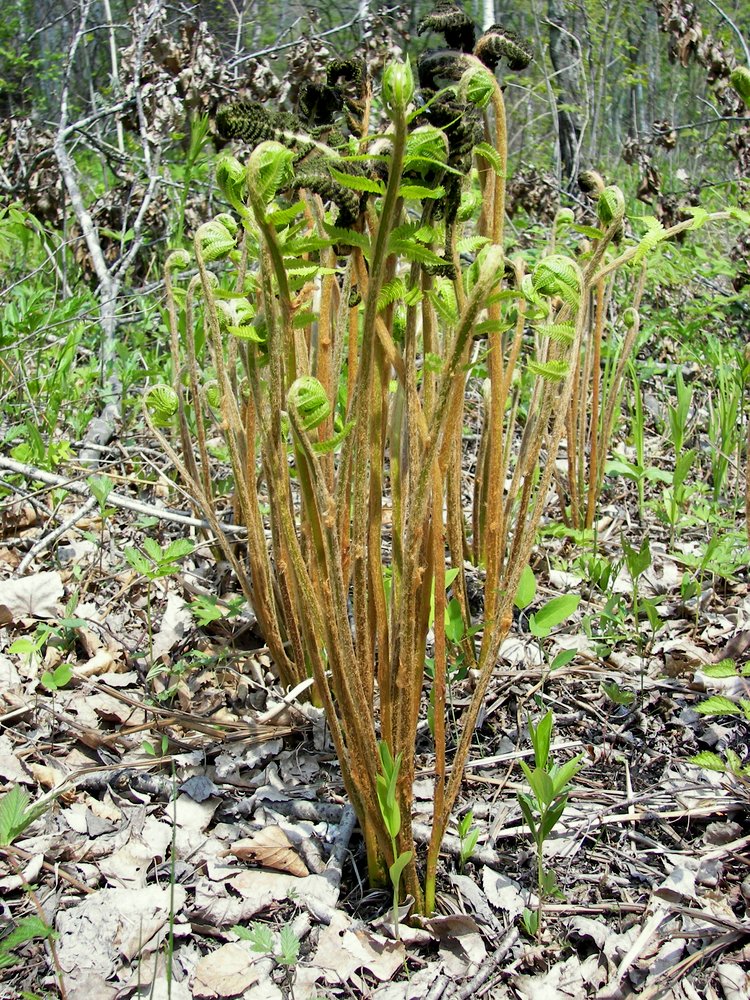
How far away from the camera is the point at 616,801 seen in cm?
154

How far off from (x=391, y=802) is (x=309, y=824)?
1.27 ft

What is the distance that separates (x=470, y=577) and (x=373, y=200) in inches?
46.9

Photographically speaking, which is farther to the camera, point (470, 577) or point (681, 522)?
point (681, 522)

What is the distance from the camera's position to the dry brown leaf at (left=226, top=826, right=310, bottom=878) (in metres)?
1.39

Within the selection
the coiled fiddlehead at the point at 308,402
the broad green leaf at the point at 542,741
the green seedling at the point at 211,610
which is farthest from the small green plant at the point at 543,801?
the green seedling at the point at 211,610

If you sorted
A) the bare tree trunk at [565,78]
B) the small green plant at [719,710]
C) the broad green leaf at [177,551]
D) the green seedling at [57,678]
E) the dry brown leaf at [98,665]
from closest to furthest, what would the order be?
the small green plant at [719,710] < the green seedling at [57,678] < the broad green leaf at [177,551] < the dry brown leaf at [98,665] < the bare tree trunk at [565,78]

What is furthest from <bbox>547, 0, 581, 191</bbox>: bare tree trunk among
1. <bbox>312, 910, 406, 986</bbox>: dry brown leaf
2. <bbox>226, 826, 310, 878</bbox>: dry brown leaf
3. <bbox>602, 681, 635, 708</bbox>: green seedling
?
<bbox>312, 910, 406, 986</bbox>: dry brown leaf

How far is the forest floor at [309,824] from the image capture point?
1231 mm

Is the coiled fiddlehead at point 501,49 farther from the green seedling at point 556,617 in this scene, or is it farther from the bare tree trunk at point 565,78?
the bare tree trunk at point 565,78

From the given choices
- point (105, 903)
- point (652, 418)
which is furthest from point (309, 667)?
point (652, 418)

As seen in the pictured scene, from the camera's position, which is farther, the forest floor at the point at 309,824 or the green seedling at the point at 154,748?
the green seedling at the point at 154,748

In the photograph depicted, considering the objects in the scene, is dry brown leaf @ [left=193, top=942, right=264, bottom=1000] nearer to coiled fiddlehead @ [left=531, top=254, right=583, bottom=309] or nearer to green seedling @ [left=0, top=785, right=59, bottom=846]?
green seedling @ [left=0, top=785, right=59, bottom=846]

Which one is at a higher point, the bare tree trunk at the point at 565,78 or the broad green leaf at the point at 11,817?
the bare tree trunk at the point at 565,78

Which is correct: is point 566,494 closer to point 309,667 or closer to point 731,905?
point 309,667
